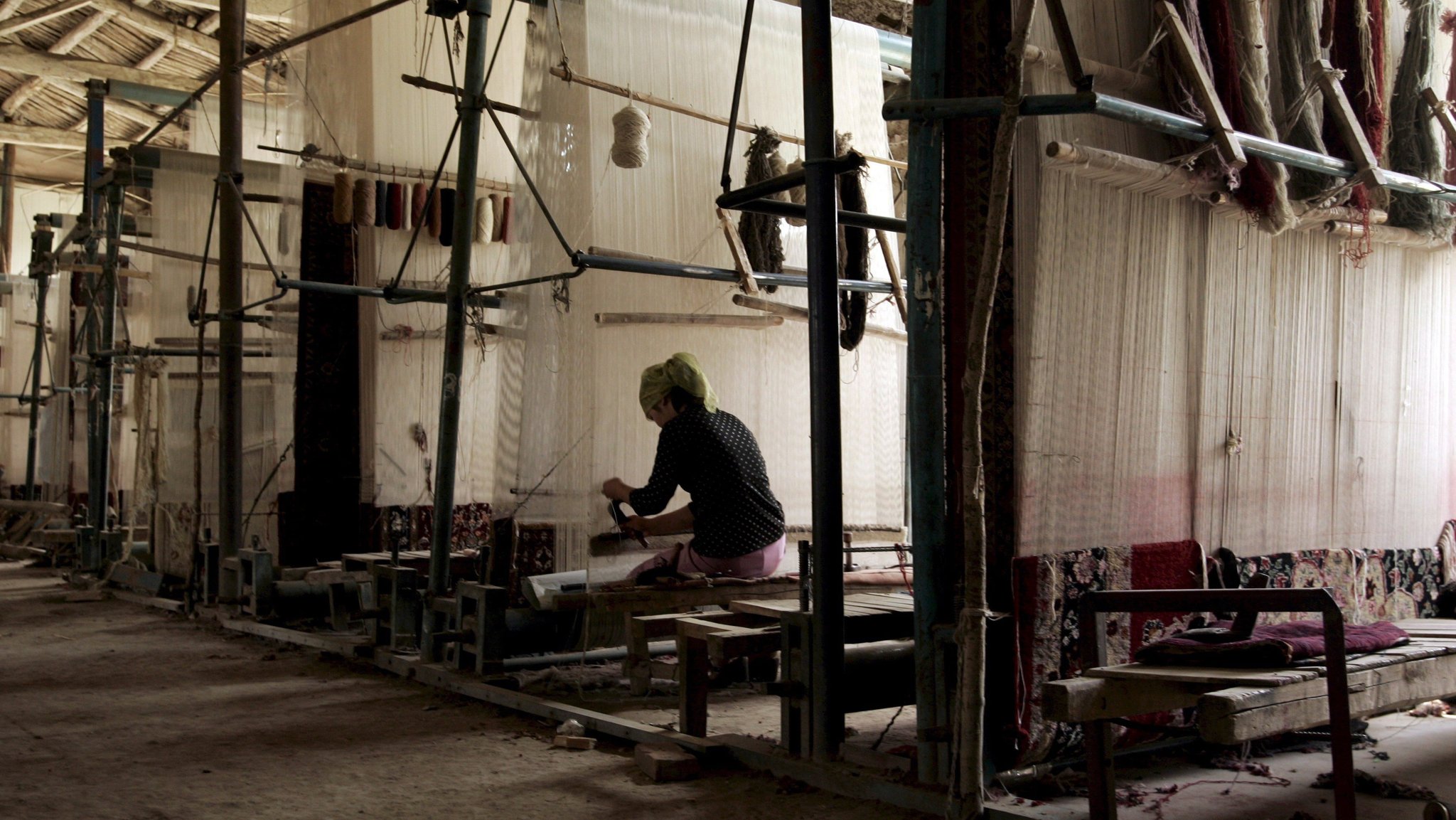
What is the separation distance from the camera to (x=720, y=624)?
3516 millimetres

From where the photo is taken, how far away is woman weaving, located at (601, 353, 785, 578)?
4219 millimetres

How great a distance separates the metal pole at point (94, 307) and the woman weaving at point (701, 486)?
6.04 metres

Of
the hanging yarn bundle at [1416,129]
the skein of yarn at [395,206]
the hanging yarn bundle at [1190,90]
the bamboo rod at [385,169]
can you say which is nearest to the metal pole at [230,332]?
the bamboo rod at [385,169]

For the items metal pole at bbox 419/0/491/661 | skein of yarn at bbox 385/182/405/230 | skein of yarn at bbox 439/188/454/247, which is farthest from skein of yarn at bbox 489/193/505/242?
metal pole at bbox 419/0/491/661

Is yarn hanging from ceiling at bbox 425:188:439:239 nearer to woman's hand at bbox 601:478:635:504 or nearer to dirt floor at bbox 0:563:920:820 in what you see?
dirt floor at bbox 0:563:920:820

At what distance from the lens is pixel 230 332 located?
21.1 ft

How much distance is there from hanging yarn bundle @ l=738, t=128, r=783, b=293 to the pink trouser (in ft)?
3.81

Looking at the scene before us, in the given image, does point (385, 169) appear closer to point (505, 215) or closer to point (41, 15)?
point (505, 215)

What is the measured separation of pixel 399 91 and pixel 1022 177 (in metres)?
4.32

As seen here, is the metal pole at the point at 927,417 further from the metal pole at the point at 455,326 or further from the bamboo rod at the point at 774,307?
the metal pole at the point at 455,326

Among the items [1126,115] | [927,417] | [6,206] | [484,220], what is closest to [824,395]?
[927,417]

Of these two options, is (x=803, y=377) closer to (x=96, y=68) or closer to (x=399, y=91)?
(x=399, y=91)

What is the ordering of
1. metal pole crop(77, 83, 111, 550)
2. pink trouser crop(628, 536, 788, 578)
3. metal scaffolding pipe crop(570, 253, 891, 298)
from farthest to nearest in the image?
metal pole crop(77, 83, 111, 550)
pink trouser crop(628, 536, 788, 578)
metal scaffolding pipe crop(570, 253, 891, 298)

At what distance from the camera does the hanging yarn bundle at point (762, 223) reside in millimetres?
4785
